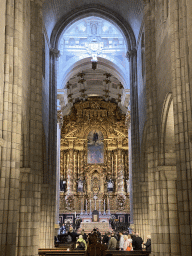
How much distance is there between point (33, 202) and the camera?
47.6 ft

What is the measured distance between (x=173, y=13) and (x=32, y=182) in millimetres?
7933

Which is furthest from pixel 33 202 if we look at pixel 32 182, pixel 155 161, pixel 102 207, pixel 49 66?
pixel 102 207

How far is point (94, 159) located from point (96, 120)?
4221 mm

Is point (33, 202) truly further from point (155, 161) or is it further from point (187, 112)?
point (187, 112)

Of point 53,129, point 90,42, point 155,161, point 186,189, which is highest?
point 90,42

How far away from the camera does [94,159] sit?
40.5 m

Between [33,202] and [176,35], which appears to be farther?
[33,202]

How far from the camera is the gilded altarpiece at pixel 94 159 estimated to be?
127ft

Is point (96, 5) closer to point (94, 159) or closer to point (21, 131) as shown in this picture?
point (21, 131)

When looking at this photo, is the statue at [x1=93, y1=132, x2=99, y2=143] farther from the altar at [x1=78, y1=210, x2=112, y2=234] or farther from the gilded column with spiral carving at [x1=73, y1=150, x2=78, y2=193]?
the altar at [x1=78, y1=210, x2=112, y2=234]

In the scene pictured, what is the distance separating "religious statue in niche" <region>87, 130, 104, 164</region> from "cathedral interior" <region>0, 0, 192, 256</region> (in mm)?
108

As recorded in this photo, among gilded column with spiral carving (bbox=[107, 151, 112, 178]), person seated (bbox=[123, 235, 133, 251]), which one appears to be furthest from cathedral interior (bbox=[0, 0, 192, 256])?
person seated (bbox=[123, 235, 133, 251])

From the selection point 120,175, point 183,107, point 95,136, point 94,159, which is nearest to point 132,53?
point 183,107

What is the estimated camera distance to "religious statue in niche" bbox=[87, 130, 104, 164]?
133ft
